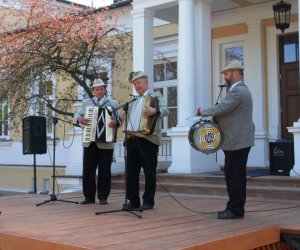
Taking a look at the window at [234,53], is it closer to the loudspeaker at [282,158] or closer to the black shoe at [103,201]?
the loudspeaker at [282,158]

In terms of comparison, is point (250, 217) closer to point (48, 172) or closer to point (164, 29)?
point (164, 29)

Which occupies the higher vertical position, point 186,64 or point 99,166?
point 186,64

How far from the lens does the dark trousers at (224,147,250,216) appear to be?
5.58 m

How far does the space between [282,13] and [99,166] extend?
5.06 m

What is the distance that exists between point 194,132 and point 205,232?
130 cm

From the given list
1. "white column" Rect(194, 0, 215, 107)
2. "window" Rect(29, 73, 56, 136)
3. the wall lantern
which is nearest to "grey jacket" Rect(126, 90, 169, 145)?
"white column" Rect(194, 0, 215, 107)

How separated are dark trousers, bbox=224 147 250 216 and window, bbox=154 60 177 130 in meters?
7.97

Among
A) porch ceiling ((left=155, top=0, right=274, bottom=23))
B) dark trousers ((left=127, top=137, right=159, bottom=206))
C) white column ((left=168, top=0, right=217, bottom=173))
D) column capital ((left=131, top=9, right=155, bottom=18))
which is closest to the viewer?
dark trousers ((left=127, top=137, right=159, bottom=206))

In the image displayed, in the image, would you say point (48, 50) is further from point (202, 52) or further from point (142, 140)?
point (142, 140)

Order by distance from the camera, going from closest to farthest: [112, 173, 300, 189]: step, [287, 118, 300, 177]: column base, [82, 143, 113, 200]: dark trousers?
1. [82, 143, 113, 200]: dark trousers
2. [112, 173, 300, 189]: step
3. [287, 118, 300, 177]: column base

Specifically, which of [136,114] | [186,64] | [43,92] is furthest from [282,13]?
[43,92]

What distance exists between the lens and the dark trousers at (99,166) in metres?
7.14

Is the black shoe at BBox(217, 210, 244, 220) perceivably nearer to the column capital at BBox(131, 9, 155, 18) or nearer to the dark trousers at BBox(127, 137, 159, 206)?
the dark trousers at BBox(127, 137, 159, 206)

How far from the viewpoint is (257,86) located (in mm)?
11484
